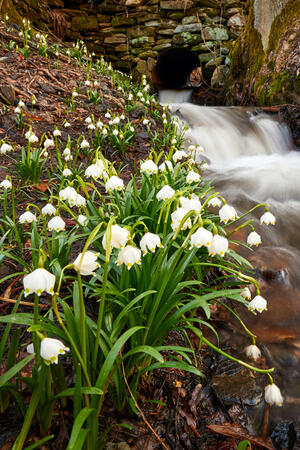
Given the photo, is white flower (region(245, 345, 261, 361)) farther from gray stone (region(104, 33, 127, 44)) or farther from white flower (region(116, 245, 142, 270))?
gray stone (region(104, 33, 127, 44))

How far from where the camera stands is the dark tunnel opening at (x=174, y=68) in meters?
12.1

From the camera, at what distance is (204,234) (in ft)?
3.82

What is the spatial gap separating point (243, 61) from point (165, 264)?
8.95 m

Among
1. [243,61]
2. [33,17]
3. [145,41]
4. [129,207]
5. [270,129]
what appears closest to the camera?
[129,207]

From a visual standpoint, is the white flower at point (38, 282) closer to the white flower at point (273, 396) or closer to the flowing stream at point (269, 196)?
the white flower at point (273, 396)

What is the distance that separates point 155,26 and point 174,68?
266 cm

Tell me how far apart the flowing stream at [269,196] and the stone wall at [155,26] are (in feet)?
16.4

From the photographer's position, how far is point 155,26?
1115cm

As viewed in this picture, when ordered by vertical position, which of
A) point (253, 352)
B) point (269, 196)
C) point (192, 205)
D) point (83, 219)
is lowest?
point (269, 196)

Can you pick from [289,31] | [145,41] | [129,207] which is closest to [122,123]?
[129,207]

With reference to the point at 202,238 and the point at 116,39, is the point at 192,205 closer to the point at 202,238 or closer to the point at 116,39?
the point at 202,238

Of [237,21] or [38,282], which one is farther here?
[237,21]

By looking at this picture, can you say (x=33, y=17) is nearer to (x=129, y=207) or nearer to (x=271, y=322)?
(x=129, y=207)

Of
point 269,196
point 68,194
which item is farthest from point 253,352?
point 269,196
